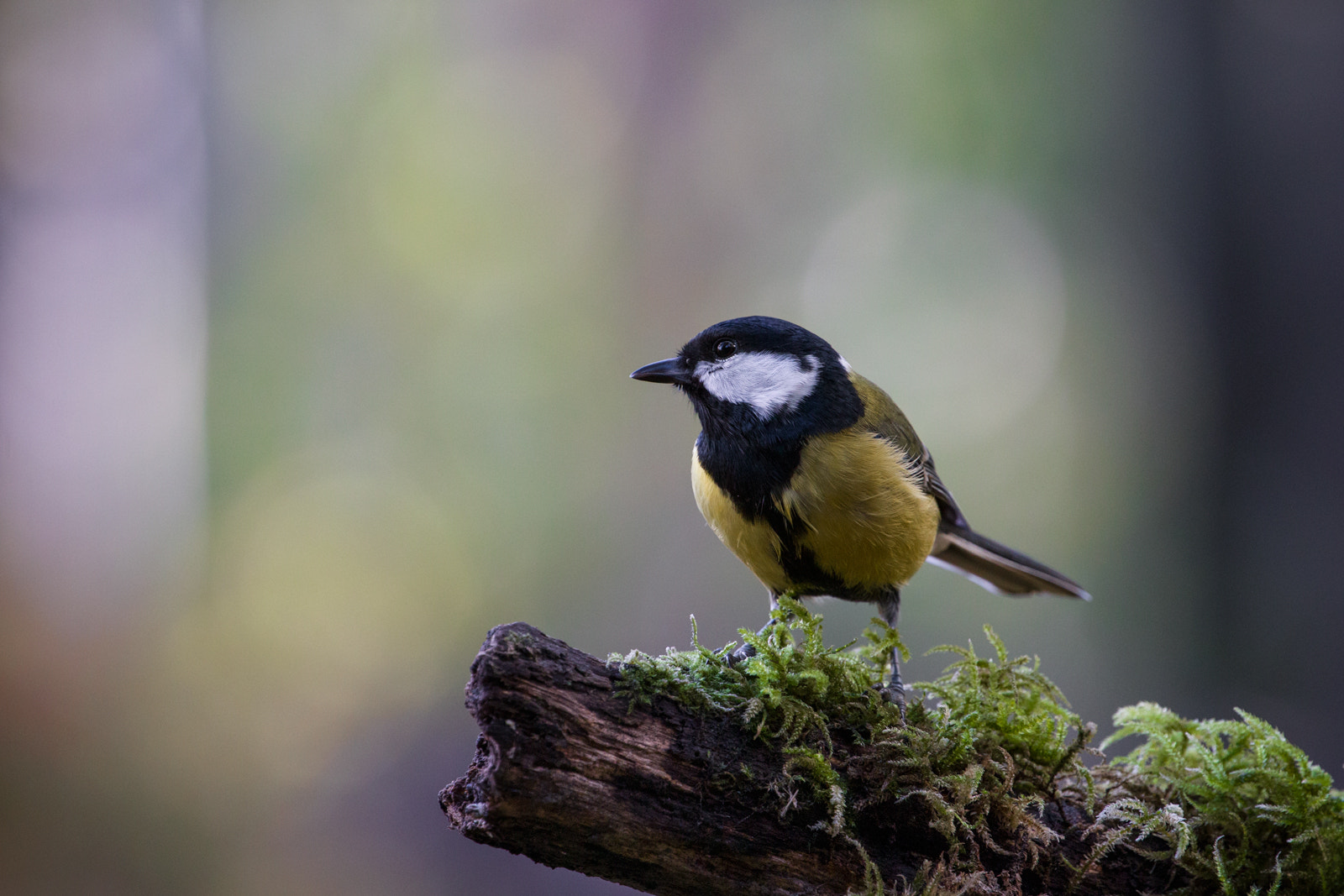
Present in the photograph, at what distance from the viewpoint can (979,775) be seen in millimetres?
1550

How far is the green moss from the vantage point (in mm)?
1470

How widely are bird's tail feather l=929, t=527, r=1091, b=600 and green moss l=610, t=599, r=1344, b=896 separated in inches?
32.0

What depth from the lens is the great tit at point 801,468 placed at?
1.99m

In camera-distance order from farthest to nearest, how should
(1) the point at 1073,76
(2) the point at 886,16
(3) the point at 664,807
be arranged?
(2) the point at 886,16 < (1) the point at 1073,76 < (3) the point at 664,807

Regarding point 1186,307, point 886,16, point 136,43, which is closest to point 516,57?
point 136,43

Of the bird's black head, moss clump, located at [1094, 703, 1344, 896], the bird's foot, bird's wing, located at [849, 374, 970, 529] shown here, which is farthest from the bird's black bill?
moss clump, located at [1094, 703, 1344, 896]

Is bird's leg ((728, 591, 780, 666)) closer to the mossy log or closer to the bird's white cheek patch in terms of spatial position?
the mossy log

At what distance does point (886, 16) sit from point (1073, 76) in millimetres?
1180

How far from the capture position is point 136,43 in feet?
13.3

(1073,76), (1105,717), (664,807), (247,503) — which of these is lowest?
(1105,717)

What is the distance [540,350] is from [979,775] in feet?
13.0

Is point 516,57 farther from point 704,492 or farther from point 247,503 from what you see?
point 704,492

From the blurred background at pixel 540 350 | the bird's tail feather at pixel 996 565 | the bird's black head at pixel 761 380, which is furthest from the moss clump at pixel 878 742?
the blurred background at pixel 540 350

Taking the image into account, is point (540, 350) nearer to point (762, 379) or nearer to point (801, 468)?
point (762, 379)
